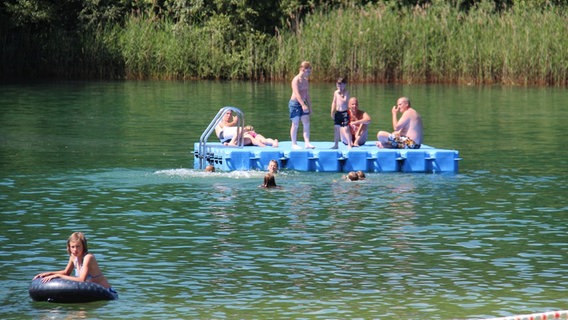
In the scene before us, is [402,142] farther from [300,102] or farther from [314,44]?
[314,44]

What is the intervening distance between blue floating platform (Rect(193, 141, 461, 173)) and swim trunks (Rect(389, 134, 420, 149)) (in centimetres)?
48

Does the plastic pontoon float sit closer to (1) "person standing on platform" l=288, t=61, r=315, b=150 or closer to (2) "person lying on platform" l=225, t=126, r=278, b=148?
(1) "person standing on platform" l=288, t=61, r=315, b=150

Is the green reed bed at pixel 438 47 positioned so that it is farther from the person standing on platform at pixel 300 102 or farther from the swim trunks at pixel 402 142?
the person standing on platform at pixel 300 102

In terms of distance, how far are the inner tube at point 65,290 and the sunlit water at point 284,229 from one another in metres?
0.11

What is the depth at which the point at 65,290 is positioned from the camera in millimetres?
12344

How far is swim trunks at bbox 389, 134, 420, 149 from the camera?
22688mm

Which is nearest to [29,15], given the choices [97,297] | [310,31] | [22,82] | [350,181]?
[22,82]

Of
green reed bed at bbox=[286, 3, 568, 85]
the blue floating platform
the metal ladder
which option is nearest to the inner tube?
the blue floating platform

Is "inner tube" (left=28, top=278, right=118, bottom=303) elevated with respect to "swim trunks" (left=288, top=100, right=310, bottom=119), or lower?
lower

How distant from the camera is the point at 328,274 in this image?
13.9 m

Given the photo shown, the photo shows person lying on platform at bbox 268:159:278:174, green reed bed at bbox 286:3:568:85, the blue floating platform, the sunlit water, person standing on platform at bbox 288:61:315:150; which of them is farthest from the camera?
green reed bed at bbox 286:3:568:85

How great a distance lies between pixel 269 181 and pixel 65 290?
791cm

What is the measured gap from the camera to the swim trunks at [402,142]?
22688 millimetres

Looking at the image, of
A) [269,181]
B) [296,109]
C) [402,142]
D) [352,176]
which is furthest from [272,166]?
[402,142]
